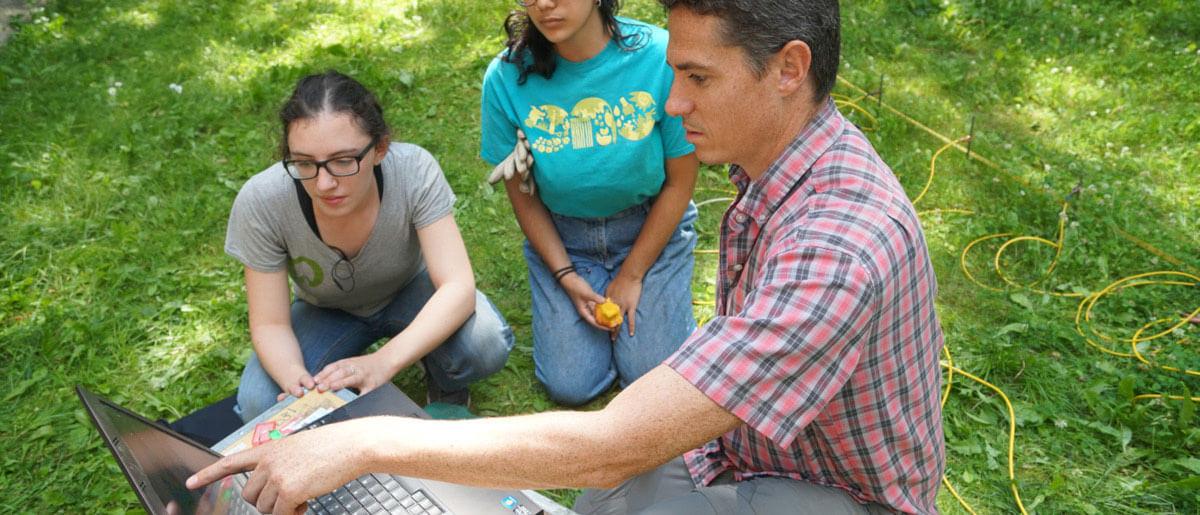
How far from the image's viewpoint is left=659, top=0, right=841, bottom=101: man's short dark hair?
155 cm

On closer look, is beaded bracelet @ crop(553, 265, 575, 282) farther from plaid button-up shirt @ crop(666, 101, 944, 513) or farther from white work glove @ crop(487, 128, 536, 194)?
plaid button-up shirt @ crop(666, 101, 944, 513)

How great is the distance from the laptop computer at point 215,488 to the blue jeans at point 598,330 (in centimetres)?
120

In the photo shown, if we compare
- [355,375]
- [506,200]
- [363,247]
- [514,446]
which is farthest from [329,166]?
[506,200]

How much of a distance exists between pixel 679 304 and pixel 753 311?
172 centimetres

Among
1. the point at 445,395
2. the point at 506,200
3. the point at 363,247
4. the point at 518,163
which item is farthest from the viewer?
the point at 506,200

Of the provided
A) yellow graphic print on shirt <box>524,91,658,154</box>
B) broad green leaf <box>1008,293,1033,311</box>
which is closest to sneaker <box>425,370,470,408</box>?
yellow graphic print on shirt <box>524,91,658,154</box>

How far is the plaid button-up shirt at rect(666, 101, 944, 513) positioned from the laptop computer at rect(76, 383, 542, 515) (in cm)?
56

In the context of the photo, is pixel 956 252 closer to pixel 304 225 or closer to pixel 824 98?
pixel 824 98

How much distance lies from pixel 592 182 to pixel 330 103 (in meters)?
0.87

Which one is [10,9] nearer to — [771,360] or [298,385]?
[298,385]

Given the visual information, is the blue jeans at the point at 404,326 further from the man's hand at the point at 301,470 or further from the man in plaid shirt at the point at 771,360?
the man's hand at the point at 301,470

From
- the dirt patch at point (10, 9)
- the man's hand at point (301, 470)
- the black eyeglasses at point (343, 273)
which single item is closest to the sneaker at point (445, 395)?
the black eyeglasses at point (343, 273)

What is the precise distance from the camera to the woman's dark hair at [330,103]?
2.35 meters

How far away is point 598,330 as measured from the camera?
3121mm
